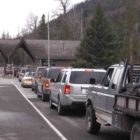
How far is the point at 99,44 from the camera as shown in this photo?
177 ft

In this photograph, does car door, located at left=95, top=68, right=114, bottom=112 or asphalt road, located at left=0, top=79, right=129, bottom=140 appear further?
asphalt road, located at left=0, top=79, right=129, bottom=140

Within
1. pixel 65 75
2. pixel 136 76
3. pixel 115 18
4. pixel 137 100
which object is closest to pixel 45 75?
pixel 65 75

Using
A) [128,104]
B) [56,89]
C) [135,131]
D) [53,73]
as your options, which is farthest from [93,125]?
[53,73]

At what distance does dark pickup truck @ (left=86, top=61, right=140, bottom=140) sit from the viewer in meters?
10.6

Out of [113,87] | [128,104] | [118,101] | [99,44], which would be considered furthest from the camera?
[99,44]

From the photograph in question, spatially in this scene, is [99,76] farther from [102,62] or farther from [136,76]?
[102,62]

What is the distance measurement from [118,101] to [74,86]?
7.42 metres

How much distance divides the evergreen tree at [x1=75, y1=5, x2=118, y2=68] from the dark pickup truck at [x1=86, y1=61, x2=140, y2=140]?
39.0 m

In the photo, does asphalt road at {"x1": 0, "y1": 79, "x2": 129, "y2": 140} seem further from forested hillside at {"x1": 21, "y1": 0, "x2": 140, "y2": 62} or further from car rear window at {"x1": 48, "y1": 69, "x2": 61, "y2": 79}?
forested hillside at {"x1": 21, "y1": 0, "x2": 140, "y2": 62}

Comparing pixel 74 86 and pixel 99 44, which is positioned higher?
pixel 99 44

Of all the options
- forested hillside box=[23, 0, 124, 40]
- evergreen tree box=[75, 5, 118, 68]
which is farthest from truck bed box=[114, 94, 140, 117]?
forested hillside box=[23, 0, 124, 40]

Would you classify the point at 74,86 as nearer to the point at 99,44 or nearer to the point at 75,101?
the point at 75,101

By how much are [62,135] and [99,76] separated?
20.0 ft

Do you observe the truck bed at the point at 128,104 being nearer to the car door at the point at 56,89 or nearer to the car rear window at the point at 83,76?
the car rear window at the point at 83,76
